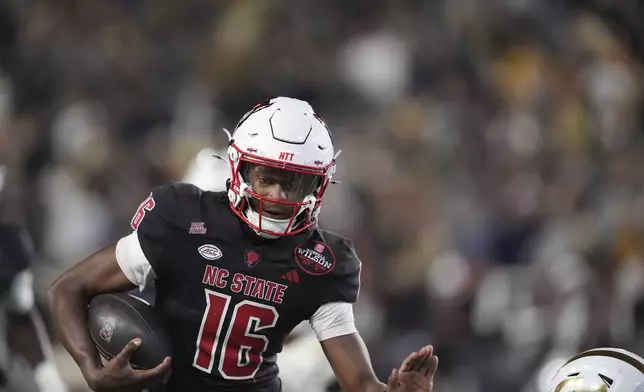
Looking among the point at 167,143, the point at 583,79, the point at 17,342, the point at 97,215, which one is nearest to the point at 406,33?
the point at 583,79

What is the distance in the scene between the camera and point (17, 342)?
4.16 meters

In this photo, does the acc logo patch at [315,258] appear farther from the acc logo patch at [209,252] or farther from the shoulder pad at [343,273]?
the acc logo patch at [209,252]

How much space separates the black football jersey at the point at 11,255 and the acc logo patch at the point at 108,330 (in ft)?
4.12

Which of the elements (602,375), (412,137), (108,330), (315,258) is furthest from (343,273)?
(412,137)

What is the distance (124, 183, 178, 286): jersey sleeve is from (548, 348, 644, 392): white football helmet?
3.68ft

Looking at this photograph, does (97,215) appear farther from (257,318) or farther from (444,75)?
(257,318)

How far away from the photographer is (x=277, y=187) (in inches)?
122

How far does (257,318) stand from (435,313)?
3506 millimetres

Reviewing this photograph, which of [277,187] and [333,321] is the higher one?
[277,187]

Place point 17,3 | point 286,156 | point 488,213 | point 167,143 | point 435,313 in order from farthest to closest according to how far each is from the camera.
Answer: point 17,3
point 167,143
point 488,213
point 435,313
point 286,156

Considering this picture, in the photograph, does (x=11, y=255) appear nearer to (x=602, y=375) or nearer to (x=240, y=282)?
(x=240, y=282)

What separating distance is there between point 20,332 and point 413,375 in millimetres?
1813

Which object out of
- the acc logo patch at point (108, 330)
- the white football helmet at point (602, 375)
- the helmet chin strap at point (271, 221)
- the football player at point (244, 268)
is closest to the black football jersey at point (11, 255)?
A: the football player at point (244, 268)

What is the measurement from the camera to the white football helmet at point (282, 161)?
3092mm
